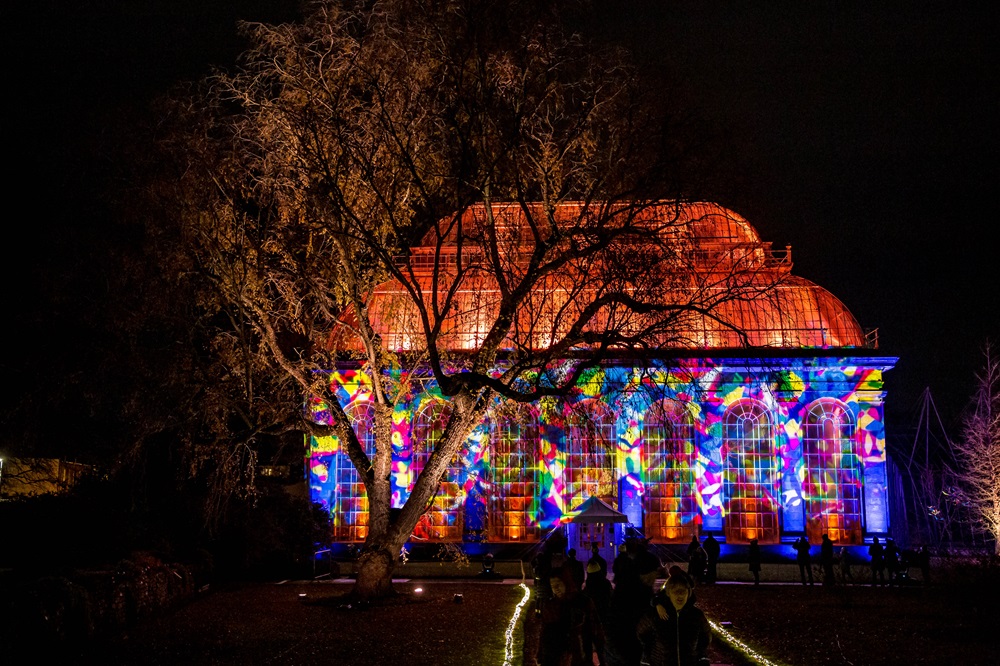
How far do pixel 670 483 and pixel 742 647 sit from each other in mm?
21638

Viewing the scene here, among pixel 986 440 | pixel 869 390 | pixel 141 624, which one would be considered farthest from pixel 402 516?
pixel 986 440

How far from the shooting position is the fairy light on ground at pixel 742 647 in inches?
536

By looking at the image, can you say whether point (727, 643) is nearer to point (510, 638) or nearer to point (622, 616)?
point (510, 638)

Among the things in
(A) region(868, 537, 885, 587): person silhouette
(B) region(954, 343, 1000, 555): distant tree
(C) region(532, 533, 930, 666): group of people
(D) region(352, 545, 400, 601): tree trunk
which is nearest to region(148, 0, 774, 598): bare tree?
(D) region(352, 545, 400, 601): tree trunk

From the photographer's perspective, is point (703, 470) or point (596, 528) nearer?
point (596, 528)

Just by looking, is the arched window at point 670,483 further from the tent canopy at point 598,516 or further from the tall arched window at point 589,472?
the tent canopy at point 598,516

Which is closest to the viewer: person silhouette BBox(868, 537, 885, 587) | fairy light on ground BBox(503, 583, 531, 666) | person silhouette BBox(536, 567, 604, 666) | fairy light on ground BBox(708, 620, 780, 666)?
person silhouette BBox(536, 567, 604, 666)

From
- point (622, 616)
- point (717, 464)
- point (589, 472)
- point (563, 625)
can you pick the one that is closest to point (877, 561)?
point (717, 464)

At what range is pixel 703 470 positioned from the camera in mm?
36531

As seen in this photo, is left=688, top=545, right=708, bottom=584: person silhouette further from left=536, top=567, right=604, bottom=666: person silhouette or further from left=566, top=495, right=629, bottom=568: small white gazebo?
left=536, top=567, right=604, bottom=666: person silhouette

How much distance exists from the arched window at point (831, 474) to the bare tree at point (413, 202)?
1864cm

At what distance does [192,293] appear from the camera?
69.6 ft

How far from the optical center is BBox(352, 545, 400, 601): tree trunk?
20703 mm

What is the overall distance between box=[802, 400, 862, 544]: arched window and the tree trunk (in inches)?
791
